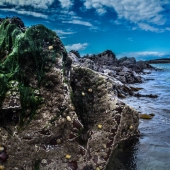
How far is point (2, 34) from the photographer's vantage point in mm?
6082

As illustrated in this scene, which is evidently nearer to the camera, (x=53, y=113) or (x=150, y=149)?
(x=53, y=113)

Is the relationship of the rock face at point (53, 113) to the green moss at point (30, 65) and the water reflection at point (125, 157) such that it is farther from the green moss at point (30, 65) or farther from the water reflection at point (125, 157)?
the water reflection at point (125, 157)

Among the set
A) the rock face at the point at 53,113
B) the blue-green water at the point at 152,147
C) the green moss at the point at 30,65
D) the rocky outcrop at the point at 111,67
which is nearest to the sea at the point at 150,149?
the blue-green water at the point at 152,147

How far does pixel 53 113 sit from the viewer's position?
384 cm

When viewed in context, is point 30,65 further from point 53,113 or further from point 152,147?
point 152,147

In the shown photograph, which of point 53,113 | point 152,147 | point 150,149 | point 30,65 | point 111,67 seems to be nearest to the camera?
point 53,113

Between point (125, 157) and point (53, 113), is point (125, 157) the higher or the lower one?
the lower one

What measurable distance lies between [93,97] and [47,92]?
1.24 meters

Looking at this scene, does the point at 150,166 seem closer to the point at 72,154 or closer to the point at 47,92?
the point at 72,154

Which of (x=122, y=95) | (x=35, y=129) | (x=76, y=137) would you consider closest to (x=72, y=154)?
(x=76, y=137)

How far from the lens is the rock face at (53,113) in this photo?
3.51 metres

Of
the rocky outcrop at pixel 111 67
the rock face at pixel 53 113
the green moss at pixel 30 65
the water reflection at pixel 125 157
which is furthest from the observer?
the rocky outcrop at pixel 111 67

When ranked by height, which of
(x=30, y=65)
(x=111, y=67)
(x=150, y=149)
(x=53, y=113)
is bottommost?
(x=150, y=149)

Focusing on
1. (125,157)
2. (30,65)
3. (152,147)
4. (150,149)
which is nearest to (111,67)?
(152,147)
